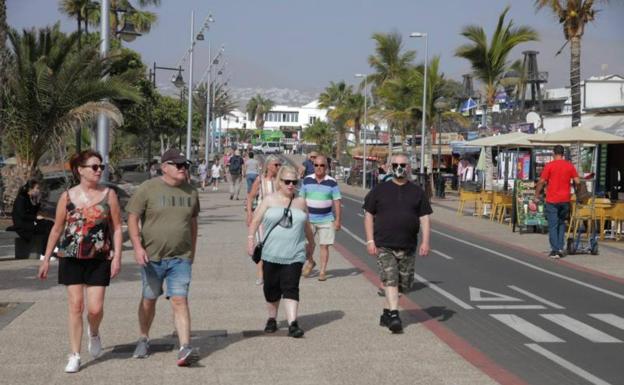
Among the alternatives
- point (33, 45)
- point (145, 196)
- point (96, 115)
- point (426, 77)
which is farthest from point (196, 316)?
point (426, 77)

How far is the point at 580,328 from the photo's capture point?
9.54 meters

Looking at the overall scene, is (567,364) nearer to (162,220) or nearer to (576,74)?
(162,220)

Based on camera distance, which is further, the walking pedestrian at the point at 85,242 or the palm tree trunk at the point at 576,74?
the palm tree trunk at the point at 576,74

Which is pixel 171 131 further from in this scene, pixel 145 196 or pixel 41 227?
pixel 145 196

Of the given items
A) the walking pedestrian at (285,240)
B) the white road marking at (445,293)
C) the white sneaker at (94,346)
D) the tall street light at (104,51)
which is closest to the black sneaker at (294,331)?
the walking pedestrian at (285,240)

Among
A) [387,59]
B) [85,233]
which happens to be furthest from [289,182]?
[387,59]

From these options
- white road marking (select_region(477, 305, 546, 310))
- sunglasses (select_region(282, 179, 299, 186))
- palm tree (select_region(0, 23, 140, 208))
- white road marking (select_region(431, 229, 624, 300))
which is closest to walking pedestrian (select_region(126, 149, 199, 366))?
sunglasses (select_region(282, 179, 299, 186))

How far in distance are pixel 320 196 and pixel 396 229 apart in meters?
3.63

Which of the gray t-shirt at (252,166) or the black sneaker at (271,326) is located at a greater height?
the gray t-shirt at (252,166)

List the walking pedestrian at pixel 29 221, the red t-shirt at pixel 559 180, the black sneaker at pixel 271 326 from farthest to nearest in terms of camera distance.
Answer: the red t-shirt at pixel 559 180 → the walking pedestrian at pixel 29 221 → the black sneaker at pixel 271 326

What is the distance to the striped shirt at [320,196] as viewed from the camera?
12.4 m

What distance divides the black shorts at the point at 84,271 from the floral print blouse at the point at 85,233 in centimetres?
6

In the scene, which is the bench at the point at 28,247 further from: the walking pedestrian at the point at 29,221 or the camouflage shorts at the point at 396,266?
the camouflage shorts at the point at 396,266

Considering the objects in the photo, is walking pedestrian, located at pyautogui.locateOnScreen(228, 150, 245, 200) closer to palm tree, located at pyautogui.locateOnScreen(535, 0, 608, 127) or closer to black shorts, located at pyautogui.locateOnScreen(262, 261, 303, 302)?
palm tree, located at pyautogui.locateOnScreen(535, 0, 608, 127)
